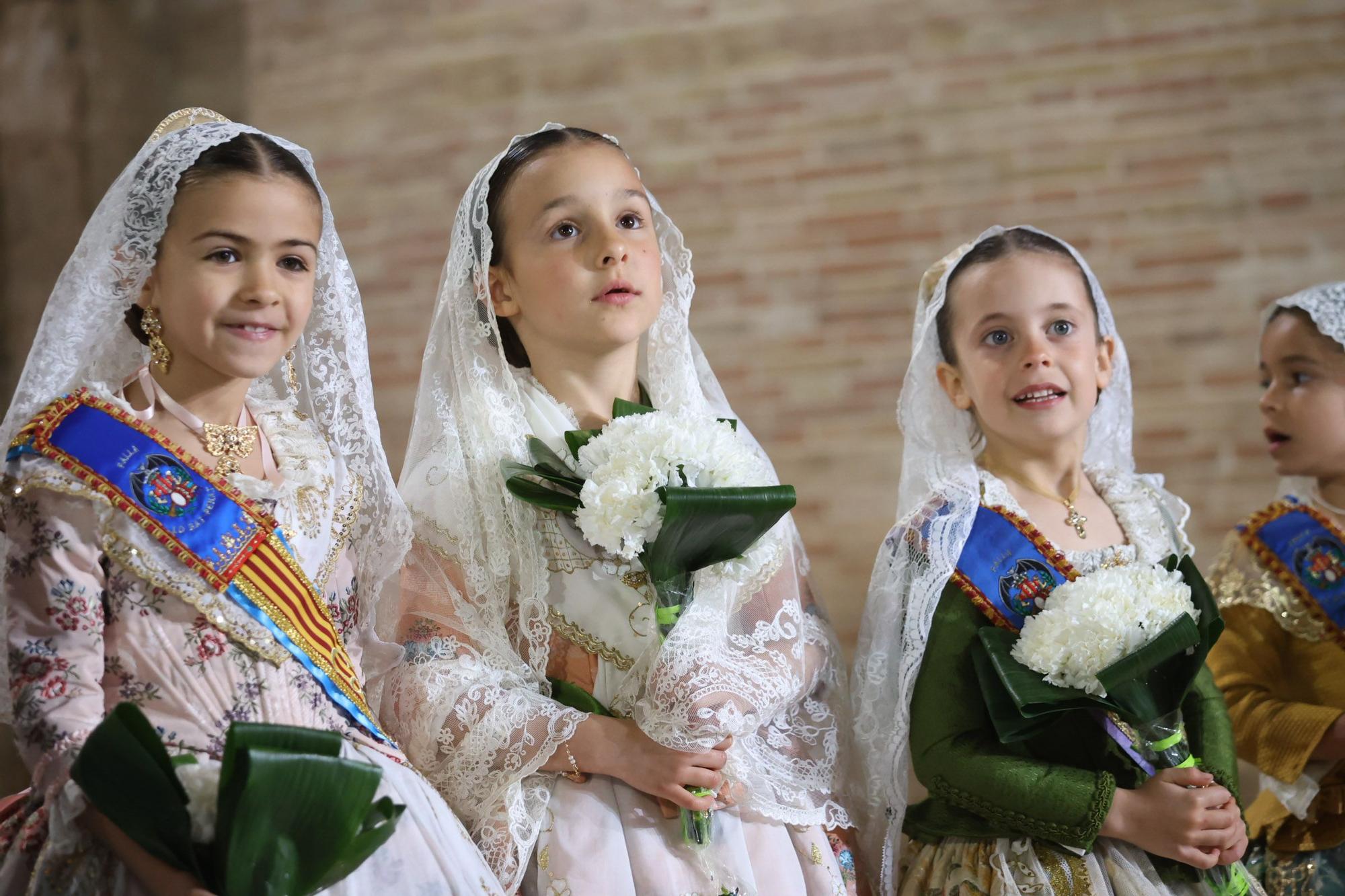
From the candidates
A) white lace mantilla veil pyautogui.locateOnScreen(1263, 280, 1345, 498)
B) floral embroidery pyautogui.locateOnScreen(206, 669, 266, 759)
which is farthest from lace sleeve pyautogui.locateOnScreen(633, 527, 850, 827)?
white lace mantilla veil pyautogui.locateOnScreen(1263, 280, 1345, 498)

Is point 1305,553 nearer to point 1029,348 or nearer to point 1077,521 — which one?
point 1077,521

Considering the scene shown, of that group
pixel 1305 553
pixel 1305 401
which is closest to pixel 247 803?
pixel 1305 553

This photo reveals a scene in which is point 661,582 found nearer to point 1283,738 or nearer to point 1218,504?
point 1283,738

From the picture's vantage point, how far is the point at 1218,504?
12.7 ft

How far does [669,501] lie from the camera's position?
200 centimetres

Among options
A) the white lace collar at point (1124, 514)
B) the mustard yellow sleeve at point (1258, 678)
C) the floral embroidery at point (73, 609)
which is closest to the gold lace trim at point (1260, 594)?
the mustard yellow sleeve at point (1258, 678)

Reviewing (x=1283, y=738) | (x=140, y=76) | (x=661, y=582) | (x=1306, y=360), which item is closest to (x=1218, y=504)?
(x=1306, y=360)

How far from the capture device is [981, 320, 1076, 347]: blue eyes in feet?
8.66

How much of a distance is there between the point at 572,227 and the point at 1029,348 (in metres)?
0.93

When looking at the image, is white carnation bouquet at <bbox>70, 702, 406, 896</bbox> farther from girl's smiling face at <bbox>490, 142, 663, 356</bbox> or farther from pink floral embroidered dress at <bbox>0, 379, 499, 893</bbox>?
girl's smiling face at <bbox>490, 142, 663, 356</bbox>

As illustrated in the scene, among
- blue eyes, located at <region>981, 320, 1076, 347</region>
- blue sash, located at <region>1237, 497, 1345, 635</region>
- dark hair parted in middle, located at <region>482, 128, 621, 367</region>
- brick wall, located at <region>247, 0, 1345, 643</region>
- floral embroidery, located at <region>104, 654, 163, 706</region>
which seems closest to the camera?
floral embroidery, located at <region>104, 654, 163, 706</region>

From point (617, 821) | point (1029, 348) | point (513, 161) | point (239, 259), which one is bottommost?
point (617, 821)

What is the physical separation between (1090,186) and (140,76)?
3.17 m

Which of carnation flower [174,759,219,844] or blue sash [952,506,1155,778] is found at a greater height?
blue sash [952,506,1155,778]
